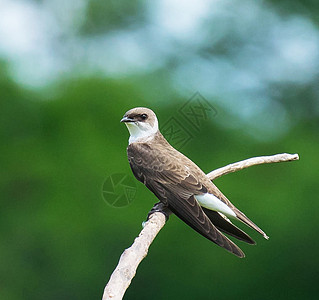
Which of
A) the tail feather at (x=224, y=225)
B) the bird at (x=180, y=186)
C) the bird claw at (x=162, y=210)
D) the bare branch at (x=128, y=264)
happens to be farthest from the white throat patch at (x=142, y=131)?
the bare branch at (x=128, y=264)

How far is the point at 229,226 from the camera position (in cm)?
287

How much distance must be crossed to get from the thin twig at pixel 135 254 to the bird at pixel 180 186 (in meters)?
0.12

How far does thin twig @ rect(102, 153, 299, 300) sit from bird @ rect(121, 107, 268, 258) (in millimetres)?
116

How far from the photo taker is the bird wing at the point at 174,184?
9.19ft

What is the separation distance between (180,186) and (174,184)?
0.03 meters

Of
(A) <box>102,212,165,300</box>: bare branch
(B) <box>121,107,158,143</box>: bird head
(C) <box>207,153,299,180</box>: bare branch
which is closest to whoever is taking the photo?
(A) <box>102,212,165,300</box>: bare branch

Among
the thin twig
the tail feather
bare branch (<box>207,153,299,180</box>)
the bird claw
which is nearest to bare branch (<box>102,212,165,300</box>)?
the thin twig

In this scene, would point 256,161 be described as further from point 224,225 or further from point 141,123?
point 141,123

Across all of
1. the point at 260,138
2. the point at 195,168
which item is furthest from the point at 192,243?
the point at 195,168

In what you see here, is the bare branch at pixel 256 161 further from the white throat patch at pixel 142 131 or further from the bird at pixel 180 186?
the white throat patch at pixel 142 131

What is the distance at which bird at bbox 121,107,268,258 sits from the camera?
111 inches

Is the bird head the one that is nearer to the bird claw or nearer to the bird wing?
the bird wing

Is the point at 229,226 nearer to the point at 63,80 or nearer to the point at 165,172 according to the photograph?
the point at 165,172

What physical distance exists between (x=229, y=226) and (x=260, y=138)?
430 cm
